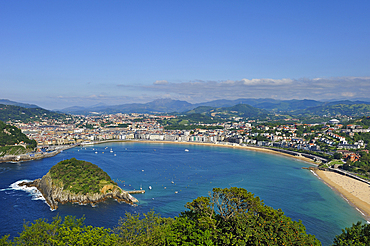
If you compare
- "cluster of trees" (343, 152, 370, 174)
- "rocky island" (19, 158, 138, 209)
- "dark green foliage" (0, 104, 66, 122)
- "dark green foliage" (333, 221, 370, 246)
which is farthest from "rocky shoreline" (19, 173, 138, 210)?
"dark green foliage" (0, 104, 66, 122)

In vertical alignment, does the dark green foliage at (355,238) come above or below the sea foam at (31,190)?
above

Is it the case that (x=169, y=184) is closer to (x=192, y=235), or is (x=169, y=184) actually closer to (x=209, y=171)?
(x=209, y=171)

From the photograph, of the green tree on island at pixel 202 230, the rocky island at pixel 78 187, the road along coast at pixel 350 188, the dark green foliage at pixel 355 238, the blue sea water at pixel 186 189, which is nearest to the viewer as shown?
the green tree on island at pixel 202 230

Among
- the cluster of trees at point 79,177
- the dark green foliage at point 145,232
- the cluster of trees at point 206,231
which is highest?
the cluster of trees at point 206,231

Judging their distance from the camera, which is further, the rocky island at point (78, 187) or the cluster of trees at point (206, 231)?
the rocky island at point (78, 187)

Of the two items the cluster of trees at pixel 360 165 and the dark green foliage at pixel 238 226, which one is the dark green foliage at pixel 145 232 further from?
the cluster of trees at pixel 360 165

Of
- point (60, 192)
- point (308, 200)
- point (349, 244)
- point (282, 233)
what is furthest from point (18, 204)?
point (308, 200)

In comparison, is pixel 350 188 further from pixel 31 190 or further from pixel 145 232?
pixel 31 190

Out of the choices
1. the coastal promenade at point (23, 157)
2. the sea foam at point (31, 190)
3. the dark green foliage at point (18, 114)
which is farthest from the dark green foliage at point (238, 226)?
the dark green foliage at point (18, 114)
